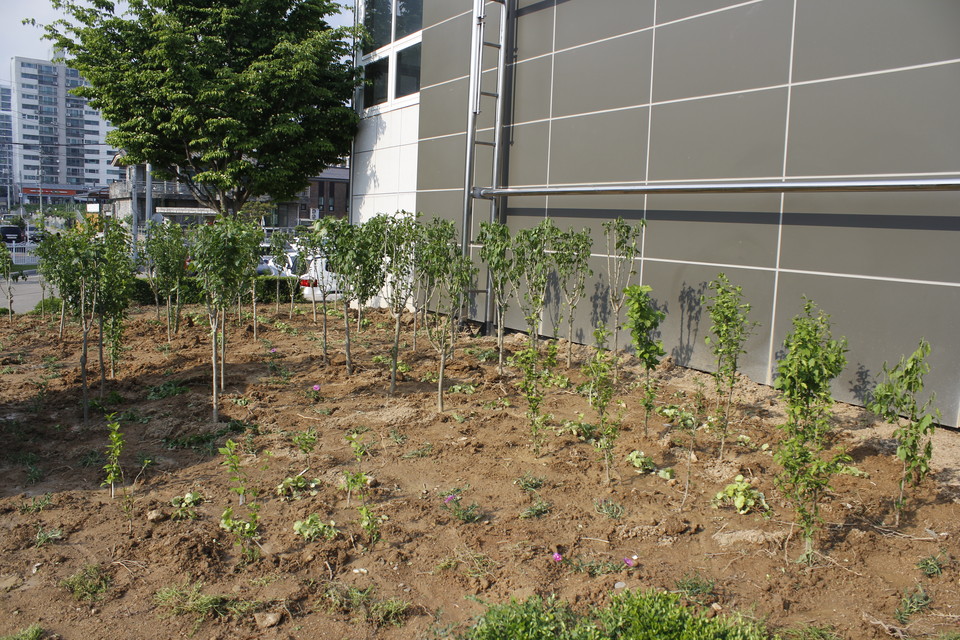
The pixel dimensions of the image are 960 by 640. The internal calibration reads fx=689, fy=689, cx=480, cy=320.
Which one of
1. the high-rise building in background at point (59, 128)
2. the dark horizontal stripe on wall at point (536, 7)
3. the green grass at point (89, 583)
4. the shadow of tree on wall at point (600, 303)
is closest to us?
the green grass at point (89, 583)

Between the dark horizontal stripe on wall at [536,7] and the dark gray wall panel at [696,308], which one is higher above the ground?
the dark horizontal stripe on wall at [536,7]

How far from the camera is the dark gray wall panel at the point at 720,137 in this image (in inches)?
318

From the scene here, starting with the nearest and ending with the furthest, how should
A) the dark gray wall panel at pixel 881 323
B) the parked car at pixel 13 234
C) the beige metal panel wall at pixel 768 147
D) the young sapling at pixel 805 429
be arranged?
the young sapling at pixel 805 429, the dark gray wall panel at pixel 881 323, the beige metal panel wall at pixel 768 147, the parked car at pixel 13 234

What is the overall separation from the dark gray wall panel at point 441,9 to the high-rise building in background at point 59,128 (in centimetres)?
12893

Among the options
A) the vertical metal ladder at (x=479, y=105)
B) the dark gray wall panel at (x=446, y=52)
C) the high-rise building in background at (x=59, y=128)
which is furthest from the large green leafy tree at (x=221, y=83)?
the high-rise building in background at (x=59, y=128)

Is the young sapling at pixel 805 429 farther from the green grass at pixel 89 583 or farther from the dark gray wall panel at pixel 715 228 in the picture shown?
the green grass at pixel 89 583

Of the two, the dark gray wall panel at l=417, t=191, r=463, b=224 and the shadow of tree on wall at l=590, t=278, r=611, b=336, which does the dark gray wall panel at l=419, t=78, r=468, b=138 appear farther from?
the shadow of tree on wall at l=590, t=278, r=611, b=336

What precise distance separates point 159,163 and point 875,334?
17.1m

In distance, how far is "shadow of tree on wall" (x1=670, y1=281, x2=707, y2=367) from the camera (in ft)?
29.3

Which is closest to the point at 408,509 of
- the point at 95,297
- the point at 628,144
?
the point at 95,297

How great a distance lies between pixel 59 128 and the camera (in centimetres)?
12500

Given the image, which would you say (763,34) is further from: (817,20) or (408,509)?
(408,509)

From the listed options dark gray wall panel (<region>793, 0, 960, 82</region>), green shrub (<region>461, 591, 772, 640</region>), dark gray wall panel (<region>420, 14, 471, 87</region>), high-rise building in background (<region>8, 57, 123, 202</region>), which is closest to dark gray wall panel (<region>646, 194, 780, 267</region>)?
dark gray wall panel (<region>793, 0, 960, 82</region>)

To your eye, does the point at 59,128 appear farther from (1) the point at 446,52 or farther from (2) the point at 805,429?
(2) the point at 805,429
